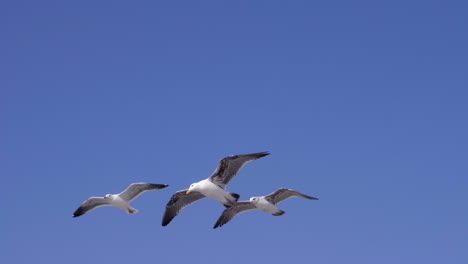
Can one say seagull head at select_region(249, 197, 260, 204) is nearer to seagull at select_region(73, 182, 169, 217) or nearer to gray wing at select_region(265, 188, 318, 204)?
gray wing at select_region(265, 188, 318, 204)

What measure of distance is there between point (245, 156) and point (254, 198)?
17.5 feet

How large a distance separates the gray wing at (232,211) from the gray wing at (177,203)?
1.69 meters

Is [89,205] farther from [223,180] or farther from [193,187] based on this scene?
[223,180]

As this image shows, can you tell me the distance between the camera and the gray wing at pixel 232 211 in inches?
1508

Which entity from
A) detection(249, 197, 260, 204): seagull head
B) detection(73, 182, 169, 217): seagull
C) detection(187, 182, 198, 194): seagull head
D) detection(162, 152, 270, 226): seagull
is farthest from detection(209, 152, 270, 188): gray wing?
detection(73, 182, 169, 217): seagull

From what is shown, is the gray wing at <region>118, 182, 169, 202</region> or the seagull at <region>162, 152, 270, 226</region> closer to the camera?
the seagull at <region>162, 152, 270, 226</region>

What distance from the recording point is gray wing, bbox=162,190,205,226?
3825cm

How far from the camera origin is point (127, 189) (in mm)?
38062

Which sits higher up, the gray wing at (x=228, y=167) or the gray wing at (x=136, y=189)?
the gray wing at (x=228, y=167)

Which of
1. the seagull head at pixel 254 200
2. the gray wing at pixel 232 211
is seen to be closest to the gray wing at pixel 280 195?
the seagull head at pixel 254 200

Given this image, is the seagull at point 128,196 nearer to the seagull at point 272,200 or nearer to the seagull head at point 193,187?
the seagull head at point 193,187

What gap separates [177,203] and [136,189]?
2.39 m

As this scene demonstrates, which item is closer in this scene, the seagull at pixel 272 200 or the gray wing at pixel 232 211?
the seagull at pixel 272 200

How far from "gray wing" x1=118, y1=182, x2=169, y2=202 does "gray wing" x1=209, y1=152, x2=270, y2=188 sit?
4.87 meters
